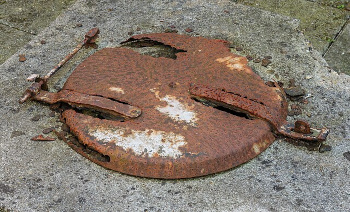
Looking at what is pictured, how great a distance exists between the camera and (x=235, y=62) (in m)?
2.12

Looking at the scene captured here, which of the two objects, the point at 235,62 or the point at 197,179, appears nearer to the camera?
the point at 197,179

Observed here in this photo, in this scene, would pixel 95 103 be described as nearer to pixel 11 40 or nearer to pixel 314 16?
pixel 11 40

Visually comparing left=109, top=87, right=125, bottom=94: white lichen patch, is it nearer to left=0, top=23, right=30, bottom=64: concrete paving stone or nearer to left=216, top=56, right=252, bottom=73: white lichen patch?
left=216, top=56, right=252, bottom=73: white lichen patch

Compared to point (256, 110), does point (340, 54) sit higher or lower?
lower

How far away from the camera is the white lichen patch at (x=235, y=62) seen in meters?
2.09

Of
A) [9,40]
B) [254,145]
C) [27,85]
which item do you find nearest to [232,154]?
[254,145]

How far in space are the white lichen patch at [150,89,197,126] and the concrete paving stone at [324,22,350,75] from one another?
1.45 metres

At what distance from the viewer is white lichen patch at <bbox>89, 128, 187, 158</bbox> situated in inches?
67.2

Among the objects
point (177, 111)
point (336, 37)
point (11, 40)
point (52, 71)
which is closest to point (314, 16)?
point (336, 37)

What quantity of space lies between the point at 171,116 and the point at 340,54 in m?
1.70

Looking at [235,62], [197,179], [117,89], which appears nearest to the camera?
[197,179]

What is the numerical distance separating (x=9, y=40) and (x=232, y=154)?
1903mm

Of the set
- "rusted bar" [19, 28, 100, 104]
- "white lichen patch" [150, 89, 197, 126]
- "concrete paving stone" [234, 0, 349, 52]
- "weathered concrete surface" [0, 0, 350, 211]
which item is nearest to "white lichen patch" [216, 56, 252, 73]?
"weathered concrete surface" [0, 0, 350, 211]

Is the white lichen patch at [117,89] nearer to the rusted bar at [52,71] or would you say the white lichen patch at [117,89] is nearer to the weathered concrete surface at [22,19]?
the rusted bar at [52,71]
